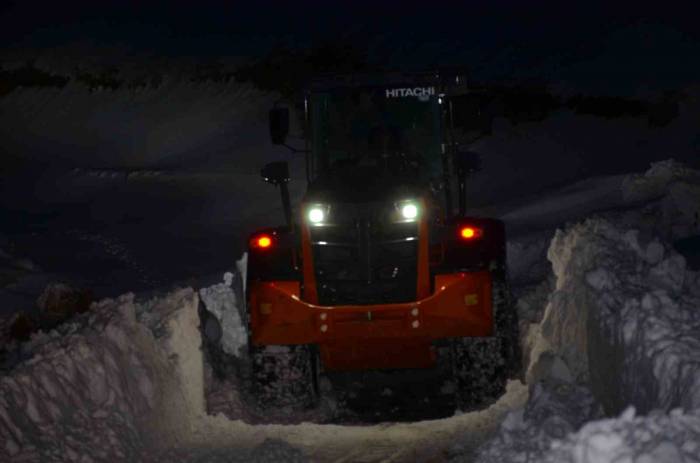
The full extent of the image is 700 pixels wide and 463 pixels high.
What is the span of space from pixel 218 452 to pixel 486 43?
2018 inches

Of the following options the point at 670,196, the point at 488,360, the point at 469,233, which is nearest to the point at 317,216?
the point at 469,233

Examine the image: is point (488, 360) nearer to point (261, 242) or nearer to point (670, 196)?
point (261, 242)

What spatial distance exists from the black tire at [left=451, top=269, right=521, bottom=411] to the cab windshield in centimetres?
128

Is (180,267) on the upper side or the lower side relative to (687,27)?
lower

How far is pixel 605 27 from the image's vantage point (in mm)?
57469

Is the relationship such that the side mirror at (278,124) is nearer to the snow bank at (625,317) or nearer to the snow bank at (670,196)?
the snow bank at (625,317)

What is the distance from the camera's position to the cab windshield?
31.1 ft

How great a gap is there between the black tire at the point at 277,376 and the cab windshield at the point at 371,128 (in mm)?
1556

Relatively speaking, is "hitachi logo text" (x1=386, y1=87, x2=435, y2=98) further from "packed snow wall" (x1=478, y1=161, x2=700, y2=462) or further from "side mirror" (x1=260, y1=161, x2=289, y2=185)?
"packed snow wall" (x1=478, y1=161, x2=700, y2=462)

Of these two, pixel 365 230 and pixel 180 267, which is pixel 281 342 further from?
pixel 180 267

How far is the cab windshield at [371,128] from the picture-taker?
948 centimetres

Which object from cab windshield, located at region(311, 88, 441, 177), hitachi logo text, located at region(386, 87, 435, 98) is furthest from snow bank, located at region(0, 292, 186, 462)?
hitachi logo text, located at region(386, 87, 435, 98)

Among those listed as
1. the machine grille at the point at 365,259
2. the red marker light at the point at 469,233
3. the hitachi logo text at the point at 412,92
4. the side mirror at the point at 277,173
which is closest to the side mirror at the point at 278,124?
the side mirror at the point at 277,173

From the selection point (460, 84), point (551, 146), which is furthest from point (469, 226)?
point (551, 146)
